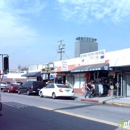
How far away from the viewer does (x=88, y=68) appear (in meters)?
26.3

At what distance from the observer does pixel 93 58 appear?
2753cm

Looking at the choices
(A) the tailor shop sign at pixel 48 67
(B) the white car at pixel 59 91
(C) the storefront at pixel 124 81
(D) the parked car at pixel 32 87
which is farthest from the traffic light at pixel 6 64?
(A) the tailor shop sign at pixel 48 67

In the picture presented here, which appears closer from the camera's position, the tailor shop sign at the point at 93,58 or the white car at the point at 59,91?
the white car at the point at 59,91

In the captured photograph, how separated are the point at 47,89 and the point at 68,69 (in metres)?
6.83

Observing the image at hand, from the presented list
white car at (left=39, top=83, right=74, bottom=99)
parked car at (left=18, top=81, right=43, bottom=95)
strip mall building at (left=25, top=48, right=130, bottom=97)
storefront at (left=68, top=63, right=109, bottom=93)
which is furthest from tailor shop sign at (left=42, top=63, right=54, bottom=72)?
white car at (left=39, top=83, right=74, bottom=99)

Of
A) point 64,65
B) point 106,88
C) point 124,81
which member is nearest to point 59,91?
point 106,88

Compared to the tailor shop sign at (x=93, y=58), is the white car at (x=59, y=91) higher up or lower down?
lower down

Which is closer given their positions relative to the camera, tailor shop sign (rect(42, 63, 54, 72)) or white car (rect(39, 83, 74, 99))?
white car (rect(39, 83, 74, 99))

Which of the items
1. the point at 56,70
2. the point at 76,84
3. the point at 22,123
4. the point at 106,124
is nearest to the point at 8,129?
the point at 22,123

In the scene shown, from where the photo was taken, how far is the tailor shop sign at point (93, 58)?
85.8 feet

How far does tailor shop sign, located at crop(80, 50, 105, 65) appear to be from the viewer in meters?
26.1

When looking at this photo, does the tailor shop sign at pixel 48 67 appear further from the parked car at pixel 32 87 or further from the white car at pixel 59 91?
the white car at pixel 59 91

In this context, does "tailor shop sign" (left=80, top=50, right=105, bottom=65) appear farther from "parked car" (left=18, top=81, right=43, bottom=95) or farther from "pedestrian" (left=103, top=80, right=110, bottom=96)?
"parked car" (left=18, top=81, right=43, bottom=95)

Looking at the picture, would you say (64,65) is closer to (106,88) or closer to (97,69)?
(106,88)
